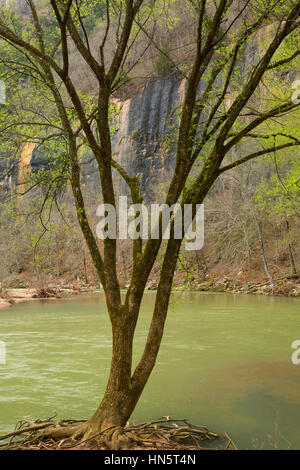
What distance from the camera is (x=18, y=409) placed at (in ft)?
21.2

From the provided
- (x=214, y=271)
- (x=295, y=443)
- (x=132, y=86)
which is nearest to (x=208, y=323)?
(x=295, y=443)

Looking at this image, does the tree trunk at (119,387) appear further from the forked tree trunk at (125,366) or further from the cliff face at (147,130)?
the cliff face at (147,130)

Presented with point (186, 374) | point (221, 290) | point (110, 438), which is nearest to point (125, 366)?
point (110, 438)

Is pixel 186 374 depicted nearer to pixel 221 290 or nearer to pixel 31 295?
pixel 221 290

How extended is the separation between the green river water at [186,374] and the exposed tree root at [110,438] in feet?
1.78

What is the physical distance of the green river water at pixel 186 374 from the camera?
5902 mm

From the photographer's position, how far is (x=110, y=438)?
436 centimetres

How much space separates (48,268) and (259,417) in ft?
148

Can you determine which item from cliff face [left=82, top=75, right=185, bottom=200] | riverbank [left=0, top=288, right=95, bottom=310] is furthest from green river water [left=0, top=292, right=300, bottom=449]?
cliff face [left=82, top=75, right=185, bottom=200]

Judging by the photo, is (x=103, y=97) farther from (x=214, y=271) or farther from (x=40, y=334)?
(x=214, y=271)

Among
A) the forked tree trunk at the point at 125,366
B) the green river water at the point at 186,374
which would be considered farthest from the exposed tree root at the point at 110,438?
the green river water at the point at 186,374

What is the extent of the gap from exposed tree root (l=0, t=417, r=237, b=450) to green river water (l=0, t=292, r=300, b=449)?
544 millimetres

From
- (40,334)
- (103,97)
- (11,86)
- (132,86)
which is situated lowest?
(40,334)
